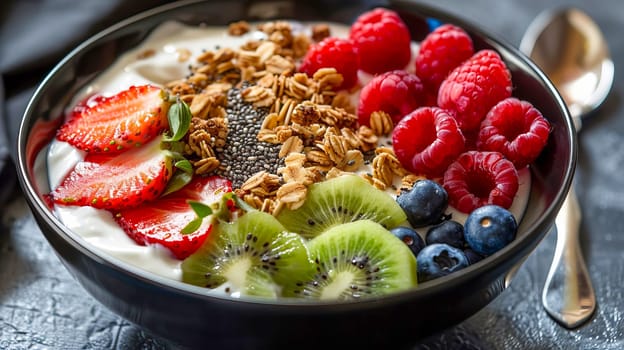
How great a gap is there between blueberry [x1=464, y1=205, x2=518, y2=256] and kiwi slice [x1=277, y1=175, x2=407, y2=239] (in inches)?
4.1

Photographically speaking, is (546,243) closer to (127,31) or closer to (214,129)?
(214,129)

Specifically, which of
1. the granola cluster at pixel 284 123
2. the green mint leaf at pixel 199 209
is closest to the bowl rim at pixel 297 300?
the green mint leaf at pixel 199 209

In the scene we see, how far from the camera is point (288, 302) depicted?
97cm

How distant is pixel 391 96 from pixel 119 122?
1.52ft

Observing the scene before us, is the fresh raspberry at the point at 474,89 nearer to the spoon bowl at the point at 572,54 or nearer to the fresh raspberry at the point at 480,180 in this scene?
the fresh raspberry at the point at 480,180

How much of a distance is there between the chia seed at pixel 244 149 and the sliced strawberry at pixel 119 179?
0.10 m

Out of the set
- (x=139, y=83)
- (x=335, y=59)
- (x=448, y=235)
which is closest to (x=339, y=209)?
(x=448, y=235)

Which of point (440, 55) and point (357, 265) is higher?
point (440, 55)

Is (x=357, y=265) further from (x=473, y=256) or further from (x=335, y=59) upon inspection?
(x=335, y=59)

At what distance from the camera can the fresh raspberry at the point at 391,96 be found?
1343 millimetres

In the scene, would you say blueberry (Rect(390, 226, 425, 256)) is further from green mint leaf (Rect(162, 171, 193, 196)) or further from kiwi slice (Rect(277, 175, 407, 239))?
green mint leaf (Rect(162, 171, 193, 196))

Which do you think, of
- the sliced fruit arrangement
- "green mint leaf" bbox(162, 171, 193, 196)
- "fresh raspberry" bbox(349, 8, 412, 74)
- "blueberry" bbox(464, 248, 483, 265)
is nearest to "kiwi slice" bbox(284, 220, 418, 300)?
the sliced fruit arrangement

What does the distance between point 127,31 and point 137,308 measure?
678mm

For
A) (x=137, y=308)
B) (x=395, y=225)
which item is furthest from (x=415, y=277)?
(x=137, y=308)
